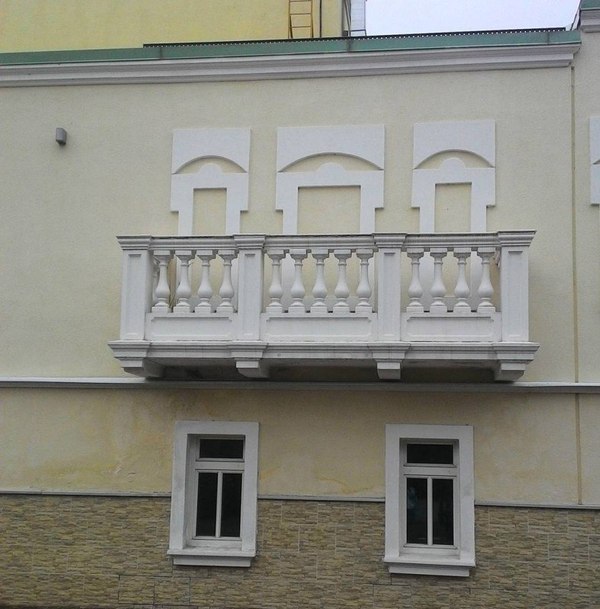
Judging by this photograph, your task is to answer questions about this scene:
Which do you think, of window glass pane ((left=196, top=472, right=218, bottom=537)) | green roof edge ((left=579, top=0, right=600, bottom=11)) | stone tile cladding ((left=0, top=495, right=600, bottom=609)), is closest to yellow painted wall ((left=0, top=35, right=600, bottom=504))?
stone tile cladding ((left=0, top=495, right=600, bottom=609))

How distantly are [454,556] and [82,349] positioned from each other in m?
5.25

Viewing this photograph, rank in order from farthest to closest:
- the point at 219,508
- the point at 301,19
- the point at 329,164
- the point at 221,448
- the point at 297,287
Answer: the point at 301,19
the point at 329,164
the point at 221,448
the point at 219,508
the point at 297,287

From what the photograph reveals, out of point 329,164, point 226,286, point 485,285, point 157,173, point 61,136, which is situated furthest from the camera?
point 61,136

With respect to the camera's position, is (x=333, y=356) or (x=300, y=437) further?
(x=300, y=437)

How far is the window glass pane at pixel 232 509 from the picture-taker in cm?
988

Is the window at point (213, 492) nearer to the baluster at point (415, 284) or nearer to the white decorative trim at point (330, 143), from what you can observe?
the baluster at point (415, 284)

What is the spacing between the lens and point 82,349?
33.8ft

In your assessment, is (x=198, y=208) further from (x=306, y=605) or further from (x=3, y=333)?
(x=306, y=605)

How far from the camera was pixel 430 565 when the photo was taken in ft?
30.2

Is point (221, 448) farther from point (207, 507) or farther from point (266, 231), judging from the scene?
point (266, 231)

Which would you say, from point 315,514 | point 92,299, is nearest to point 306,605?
point 315,514

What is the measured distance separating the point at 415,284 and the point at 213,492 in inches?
142

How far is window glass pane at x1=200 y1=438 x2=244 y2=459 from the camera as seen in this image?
10.1 m

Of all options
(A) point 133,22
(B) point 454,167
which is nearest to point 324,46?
(B) point 454,167
